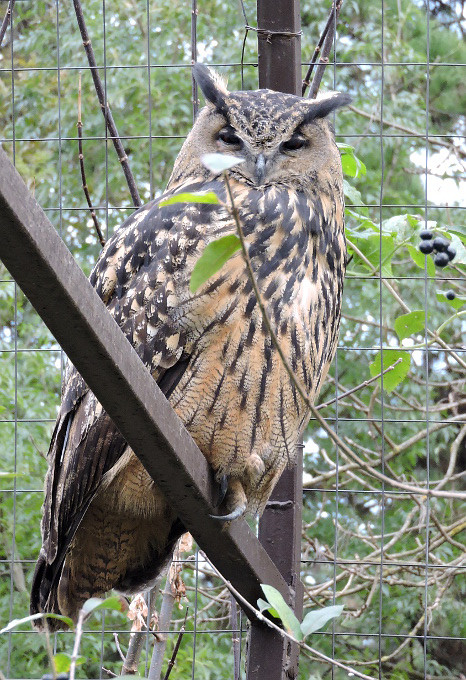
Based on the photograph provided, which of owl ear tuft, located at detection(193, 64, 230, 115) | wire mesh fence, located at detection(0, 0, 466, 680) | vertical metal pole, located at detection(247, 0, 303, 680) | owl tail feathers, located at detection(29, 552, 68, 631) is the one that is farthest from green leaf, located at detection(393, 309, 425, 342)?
wire mesh fence, located at detection(0, 0, 466, 680)

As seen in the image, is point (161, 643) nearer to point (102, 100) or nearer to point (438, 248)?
point (438, 248)

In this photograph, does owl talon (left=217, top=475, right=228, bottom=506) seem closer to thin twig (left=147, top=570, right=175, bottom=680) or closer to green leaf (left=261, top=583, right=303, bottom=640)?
thin twig (left=147, top=570, right=175, bottom=680)

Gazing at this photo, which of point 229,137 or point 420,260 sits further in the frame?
point 420,260

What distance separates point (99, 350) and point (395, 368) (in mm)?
1063

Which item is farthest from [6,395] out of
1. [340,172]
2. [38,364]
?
[340,172]

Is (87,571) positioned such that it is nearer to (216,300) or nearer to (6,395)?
(216,300)

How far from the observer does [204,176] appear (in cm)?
162

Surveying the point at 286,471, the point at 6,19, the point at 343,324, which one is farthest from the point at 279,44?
the point at 343,324

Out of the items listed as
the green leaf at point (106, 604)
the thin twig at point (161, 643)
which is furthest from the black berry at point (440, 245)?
the green leaf at point (106, 604)

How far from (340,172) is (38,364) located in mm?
2585

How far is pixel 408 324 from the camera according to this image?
178 cm

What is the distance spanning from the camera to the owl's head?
5.25 feet

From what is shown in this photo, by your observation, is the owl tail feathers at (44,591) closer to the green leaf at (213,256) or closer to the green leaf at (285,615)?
the green leaf at (285,615)

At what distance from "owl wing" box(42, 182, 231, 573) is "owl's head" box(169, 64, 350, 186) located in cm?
11
